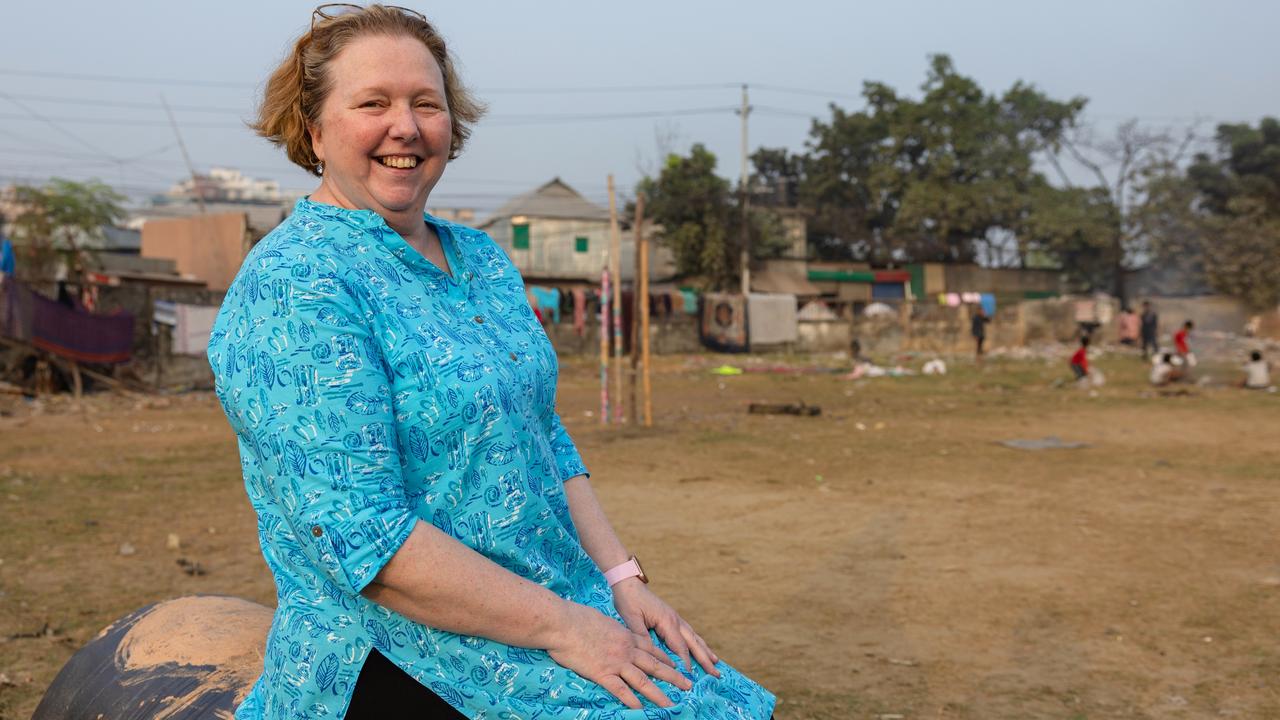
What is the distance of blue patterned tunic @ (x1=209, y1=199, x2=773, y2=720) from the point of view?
147 cm

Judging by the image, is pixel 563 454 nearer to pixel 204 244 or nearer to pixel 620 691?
pixel 620 691

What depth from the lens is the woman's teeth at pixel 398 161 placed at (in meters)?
1.74

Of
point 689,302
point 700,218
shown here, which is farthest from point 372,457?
point 700,218

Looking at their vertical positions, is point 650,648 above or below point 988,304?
below

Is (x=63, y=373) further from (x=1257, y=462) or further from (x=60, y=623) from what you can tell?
Answer: (x=1257, y=462)

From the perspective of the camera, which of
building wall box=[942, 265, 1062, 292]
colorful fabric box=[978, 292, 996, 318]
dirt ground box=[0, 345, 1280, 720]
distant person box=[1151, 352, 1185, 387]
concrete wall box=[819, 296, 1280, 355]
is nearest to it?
dirt ground box=[0, 345, 1280, 720]

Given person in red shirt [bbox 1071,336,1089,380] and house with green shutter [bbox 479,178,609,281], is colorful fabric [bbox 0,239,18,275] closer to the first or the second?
person in red shirt [bbox 1071,336,1089,380]

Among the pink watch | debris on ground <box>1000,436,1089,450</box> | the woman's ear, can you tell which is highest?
the woman's ear

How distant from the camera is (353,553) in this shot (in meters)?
1.46

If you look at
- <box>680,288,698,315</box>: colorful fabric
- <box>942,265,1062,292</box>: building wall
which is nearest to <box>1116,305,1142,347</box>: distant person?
<box>942,265,1062,292</box>: building wall

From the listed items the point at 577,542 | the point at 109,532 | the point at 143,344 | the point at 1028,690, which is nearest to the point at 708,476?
the point at 109,532

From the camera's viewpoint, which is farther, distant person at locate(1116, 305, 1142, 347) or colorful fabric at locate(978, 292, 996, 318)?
colorful fabric at locate(978, 292, 996, 318)

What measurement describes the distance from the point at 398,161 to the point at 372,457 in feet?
1.75

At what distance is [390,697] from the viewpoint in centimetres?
159
